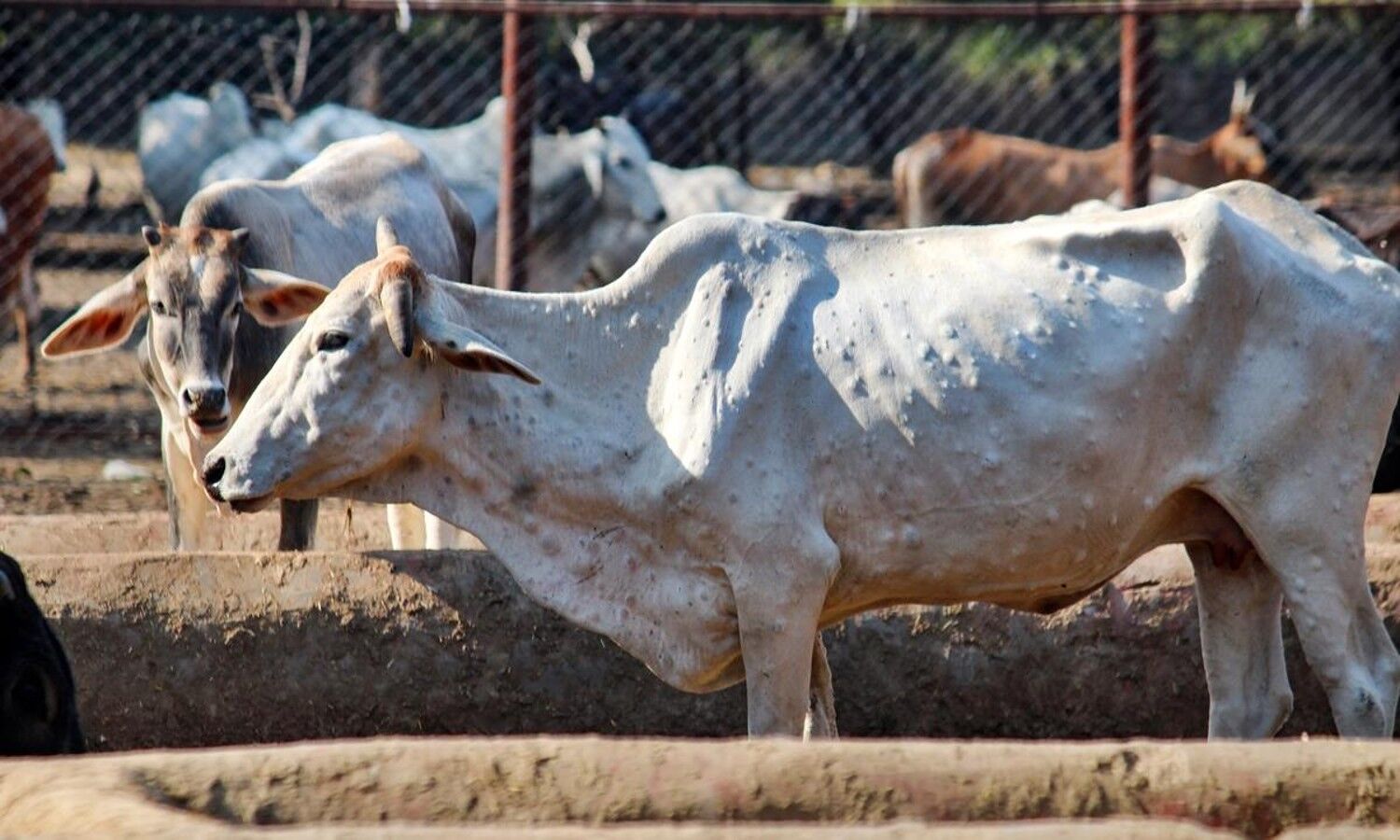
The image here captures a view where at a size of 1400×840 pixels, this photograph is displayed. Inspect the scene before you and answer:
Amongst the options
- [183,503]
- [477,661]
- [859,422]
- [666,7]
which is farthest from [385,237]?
[666,7]

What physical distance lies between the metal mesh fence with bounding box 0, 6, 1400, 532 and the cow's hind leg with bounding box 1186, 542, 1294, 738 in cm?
420

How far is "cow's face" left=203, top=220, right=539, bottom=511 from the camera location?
480cm

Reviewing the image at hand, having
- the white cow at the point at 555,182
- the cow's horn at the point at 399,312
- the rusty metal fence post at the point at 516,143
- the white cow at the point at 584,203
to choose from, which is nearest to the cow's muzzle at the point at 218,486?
the cow's horn at the point at 399,312

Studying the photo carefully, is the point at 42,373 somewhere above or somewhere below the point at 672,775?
below

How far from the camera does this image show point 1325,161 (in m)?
20.6

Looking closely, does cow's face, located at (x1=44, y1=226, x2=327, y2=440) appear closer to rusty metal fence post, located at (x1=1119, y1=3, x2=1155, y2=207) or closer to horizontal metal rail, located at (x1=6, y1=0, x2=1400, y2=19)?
horizontal metal rail, located at (x1=6, y1=0, x2=1400, y2=19)

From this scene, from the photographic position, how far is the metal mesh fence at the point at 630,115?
38.0 ft

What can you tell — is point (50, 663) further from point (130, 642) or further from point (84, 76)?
point (84, 76)

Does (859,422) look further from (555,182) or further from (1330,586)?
(555,182)

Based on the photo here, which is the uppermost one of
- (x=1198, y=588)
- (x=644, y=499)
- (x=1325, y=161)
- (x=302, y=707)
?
(x=644, y=499)

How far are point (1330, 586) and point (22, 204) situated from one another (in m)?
9.16

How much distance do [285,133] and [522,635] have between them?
9634 millimetres

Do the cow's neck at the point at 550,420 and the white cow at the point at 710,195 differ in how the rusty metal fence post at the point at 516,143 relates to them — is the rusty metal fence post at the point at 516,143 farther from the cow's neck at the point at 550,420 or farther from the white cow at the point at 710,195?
the white cow at the point at 710,195

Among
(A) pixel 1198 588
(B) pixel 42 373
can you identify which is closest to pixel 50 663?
(A) pixel 1198 588
